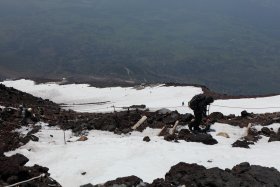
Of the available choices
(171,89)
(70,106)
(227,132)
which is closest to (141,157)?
(227,132)

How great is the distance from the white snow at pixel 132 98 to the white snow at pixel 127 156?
49.3 ft

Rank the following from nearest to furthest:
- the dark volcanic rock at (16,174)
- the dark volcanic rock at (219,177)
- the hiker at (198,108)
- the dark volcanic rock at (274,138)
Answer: the dark volcanic rock at (219,177), the dark volcanic rock at (16,174), the dark volcanic rock at (274,138), the hiker at (198,108)

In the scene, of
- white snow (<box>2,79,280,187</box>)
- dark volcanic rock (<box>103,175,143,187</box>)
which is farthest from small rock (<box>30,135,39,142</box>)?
dark volcanic rock (<box>103,175,143,187</box>)

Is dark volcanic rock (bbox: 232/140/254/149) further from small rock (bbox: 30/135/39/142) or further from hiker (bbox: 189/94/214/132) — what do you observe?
small rock (bbox: 30/135/39/142)

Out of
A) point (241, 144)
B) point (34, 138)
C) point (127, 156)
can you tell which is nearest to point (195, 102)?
point (241, 144)

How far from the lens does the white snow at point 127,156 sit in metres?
17.2

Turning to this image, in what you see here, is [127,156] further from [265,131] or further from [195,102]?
[265,131]

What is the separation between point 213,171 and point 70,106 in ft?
118

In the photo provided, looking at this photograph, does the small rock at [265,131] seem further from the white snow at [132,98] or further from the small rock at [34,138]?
the white snow at [132,98]

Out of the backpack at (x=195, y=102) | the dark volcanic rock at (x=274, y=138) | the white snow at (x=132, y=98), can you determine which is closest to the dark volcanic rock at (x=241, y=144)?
the dark volcanic rock at (x=274, y=138)

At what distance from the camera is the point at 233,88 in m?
199

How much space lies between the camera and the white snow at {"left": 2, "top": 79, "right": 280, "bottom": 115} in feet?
126

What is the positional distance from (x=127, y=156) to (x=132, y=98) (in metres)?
37.1

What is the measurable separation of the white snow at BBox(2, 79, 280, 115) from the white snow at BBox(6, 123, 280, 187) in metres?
15.0
